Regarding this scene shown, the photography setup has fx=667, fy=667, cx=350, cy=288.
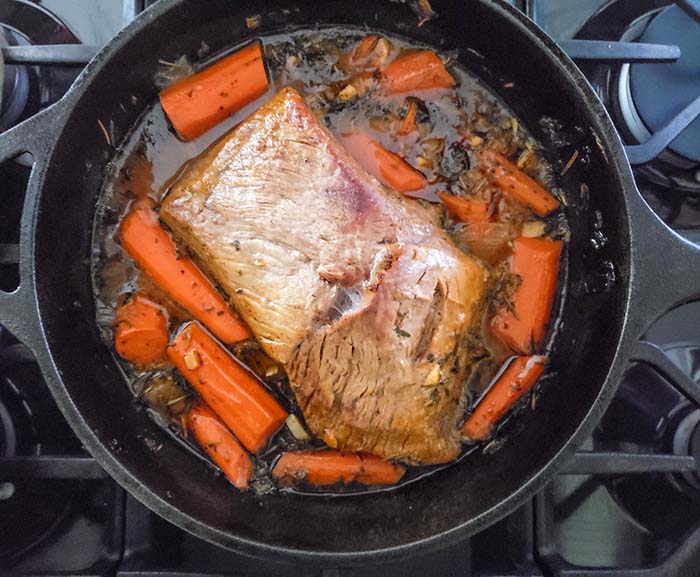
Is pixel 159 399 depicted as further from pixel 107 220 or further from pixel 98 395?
pixel 107 220

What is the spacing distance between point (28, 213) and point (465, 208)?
141 cm

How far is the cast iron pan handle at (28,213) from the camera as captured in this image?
192 centimetres

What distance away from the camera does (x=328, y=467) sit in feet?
7.76

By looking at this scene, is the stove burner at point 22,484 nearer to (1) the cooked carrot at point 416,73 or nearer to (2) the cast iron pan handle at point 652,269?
(1) the cooked carrot at point 416,73

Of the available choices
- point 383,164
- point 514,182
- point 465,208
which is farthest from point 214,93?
point 514,182

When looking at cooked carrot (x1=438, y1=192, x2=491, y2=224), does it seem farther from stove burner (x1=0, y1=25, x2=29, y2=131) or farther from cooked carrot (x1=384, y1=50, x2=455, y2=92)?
stove burner (x1=0, y1=25, x2=29, y2=131)

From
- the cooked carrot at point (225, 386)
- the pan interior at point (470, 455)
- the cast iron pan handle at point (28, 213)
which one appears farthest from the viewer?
the cooked carrot at point (225, 386)

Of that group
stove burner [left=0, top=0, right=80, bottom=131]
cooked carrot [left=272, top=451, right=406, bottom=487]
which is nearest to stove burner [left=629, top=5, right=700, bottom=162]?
cooked carrot [left=272, top=451, right=406, bottom=487]

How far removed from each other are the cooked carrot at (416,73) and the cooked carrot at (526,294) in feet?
2.14

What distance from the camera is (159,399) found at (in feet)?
7.91

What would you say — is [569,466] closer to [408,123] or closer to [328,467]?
[328,467]

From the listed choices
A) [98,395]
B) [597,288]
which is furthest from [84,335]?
[597,288]

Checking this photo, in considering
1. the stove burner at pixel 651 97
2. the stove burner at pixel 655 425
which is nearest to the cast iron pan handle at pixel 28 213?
the stove burner at pixel 651 97

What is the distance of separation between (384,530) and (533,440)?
24.3 inches
